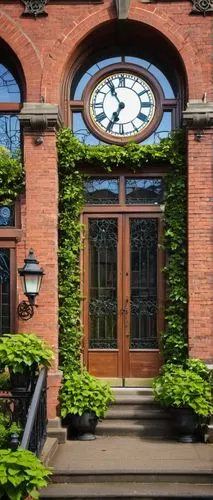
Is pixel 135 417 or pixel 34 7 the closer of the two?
pixel 135 417

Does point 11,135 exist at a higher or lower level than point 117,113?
lower

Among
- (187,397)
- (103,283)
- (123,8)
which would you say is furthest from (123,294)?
(123,8)

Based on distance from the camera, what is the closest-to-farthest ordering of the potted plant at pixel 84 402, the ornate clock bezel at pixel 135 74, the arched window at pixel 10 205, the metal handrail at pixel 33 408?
the metal handrail at pixel 33 408, the potted plant at pixel 84 402, the arched window at pixel 10 205, the ornate clock bezel at pixel 135 74

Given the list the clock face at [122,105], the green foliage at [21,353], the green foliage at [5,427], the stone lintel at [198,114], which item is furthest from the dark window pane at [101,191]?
the green foliage at [5,427]

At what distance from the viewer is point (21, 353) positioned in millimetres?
7988

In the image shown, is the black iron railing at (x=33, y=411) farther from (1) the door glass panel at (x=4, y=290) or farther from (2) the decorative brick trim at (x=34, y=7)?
(2) the decorative brick trim at (x=34, y=7)

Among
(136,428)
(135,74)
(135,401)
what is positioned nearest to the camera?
(136,428)

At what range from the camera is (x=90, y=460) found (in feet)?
25.8

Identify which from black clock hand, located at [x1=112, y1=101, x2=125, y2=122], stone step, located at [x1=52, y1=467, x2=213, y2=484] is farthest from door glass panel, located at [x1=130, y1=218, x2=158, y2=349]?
stone step, located at [x1=52, y1=467, x2=213, y2=484]

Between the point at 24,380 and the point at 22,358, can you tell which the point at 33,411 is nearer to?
the point at 22,358

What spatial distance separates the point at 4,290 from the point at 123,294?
63.1 inches

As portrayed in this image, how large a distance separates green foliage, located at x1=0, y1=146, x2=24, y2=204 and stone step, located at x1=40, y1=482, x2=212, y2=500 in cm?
384

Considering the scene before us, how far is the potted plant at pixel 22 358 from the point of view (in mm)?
7938

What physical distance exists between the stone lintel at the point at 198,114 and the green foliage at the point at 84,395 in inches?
138
